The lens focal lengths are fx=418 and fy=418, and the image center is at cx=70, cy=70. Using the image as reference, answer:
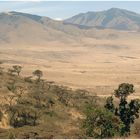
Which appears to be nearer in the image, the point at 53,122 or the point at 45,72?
the point at 53,122

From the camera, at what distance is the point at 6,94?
70.9 meters

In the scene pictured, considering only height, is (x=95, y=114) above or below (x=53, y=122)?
above

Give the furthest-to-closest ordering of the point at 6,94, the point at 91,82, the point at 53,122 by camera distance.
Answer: the point at 91,82 → the point at 6,94 → the point at 53,122

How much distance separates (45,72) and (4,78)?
109 metres

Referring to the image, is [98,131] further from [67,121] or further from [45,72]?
[45,72]

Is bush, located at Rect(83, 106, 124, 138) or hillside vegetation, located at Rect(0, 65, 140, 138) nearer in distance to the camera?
bush, located at Rect(83, 106, 124, 138)

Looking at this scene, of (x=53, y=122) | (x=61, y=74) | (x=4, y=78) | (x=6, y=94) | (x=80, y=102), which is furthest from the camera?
(x=61, y=74)

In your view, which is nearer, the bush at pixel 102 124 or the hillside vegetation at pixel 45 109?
the bush at pixel 102 124

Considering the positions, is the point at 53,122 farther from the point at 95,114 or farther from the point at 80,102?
the point at 95,114

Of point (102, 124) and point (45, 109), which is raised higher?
point (102, 124)

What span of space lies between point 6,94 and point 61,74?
12302cm

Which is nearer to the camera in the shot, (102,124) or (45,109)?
(102,124)

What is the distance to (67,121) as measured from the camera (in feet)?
212

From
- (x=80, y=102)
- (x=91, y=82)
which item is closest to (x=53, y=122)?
(x=80, y=102)
